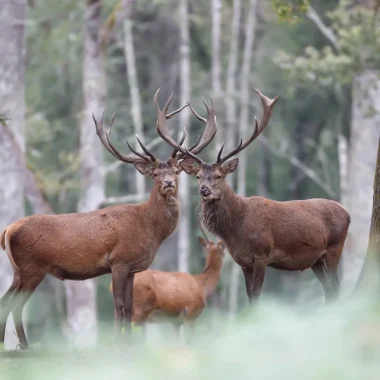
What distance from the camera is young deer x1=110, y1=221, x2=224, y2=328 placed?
38.4 ft

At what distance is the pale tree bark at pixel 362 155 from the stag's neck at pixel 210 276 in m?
5.41

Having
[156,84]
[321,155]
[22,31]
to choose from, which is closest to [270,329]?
[22,31]

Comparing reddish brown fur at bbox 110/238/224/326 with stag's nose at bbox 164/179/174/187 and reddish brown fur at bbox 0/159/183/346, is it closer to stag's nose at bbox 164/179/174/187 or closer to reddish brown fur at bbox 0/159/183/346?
reddish brown fur at bbox 0/159/183/346

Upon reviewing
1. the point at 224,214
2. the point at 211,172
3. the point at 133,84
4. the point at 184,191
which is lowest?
the point at 184,191

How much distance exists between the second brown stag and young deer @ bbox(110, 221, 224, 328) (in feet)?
10.3

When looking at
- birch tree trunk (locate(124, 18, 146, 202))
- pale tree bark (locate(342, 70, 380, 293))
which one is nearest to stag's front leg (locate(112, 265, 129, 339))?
pale tree bark (locate(342, 70, 380, 293))

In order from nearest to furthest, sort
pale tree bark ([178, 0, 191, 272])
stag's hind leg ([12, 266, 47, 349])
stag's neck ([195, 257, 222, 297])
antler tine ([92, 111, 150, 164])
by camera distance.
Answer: stag's hind leg ([12, 266, 47, 349]) < antler tine ([92, 111, 150, 164]) < stag's neck ([195, 257, 222, 297]) < pale tree bark ([178, 0, 191, 272])

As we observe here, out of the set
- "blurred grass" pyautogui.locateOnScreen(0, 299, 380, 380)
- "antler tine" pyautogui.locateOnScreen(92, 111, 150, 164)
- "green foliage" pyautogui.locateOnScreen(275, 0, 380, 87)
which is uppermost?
"green foliage" pyautogui.locateOnScreen(275, 0, 380, 87)

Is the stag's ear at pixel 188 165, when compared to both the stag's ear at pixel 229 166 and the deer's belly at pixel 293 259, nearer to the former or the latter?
the stag's ear at pixel 229 166

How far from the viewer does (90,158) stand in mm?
18875

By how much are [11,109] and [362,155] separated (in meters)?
7.35

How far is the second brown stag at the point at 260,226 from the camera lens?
27.8 ft

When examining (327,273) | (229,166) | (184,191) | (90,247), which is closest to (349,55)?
(184,191)

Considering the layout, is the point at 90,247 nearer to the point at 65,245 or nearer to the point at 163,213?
the point at 65,245
